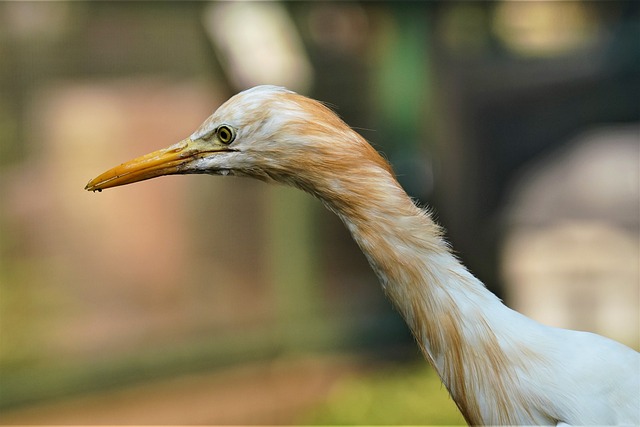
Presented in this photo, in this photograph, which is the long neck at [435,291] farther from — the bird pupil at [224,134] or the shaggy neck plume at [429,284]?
the bird pupil at [224,134]

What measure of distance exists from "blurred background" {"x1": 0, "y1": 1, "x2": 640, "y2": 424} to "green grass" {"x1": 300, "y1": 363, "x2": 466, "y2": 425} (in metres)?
0.01

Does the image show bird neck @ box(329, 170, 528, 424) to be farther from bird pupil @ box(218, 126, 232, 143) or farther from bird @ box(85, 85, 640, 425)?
bird pupil @ box(218, 126, 232, 143)

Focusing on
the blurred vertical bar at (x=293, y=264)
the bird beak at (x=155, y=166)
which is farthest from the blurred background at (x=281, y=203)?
the bird beak at (x=155, y=166)

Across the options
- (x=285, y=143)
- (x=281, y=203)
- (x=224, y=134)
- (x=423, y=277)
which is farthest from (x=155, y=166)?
(x=281, y=203)

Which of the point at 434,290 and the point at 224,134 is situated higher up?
the point at 224,134

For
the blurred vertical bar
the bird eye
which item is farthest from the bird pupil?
the blurred vertical bar

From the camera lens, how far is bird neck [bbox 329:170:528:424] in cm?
147

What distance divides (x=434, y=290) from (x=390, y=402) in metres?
2.22

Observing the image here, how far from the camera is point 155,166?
1.55 m

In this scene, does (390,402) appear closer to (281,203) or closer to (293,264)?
(293,264)

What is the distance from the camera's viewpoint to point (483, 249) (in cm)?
402

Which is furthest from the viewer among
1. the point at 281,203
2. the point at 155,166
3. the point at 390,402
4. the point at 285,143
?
the point at 281,203

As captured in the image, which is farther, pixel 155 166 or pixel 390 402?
pixel 390 402

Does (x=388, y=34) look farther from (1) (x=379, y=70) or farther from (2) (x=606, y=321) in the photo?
(2) (x=606, y=321)
